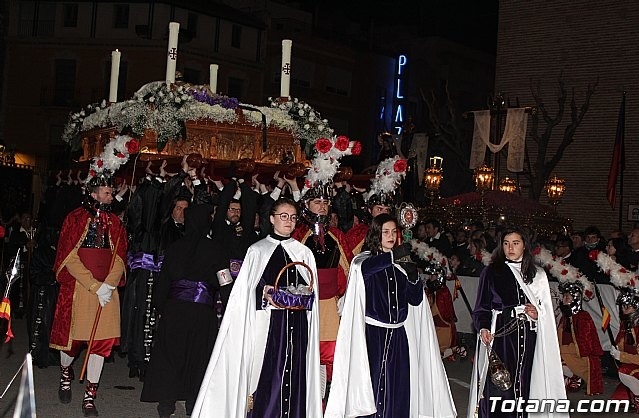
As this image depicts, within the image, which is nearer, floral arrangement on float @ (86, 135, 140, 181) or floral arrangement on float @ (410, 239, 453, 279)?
floral arrangement on float @ (86, 135, 140, 181)

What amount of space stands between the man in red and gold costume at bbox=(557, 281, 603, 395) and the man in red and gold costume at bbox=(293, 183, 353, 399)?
10.5 ft

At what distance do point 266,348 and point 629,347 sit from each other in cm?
430

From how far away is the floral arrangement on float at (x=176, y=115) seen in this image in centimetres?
1007

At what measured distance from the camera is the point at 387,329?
6.89 metres

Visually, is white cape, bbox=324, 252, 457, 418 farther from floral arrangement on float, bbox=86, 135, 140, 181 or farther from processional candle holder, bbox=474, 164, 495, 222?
processional candle holder, bbox=474, 164, 495, 222

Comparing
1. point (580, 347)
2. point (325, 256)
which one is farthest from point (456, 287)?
point (325, 256)

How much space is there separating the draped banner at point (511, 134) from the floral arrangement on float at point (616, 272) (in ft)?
40.3

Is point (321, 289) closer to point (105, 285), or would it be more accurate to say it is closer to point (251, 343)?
point (251, 343)

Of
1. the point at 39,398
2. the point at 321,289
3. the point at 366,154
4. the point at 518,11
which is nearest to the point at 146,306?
the point at 39,398

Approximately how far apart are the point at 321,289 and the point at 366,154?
1259 inches

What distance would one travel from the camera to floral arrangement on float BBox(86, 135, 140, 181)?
8.24 m

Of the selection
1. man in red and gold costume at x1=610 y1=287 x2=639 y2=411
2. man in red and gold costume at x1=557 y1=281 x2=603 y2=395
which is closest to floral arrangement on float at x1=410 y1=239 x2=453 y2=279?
man in red and gold costume at x1=557 y1=281 x2=603 y2=395

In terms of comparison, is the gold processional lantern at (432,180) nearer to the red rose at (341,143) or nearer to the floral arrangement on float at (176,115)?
the floral arrangement on float at (176,115)

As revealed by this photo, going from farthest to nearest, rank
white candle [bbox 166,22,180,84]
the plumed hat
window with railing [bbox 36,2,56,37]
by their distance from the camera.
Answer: window with railing [bbox 36,2,56,37]
white candle [bbox 166,22,180,84]
the plumed hat
